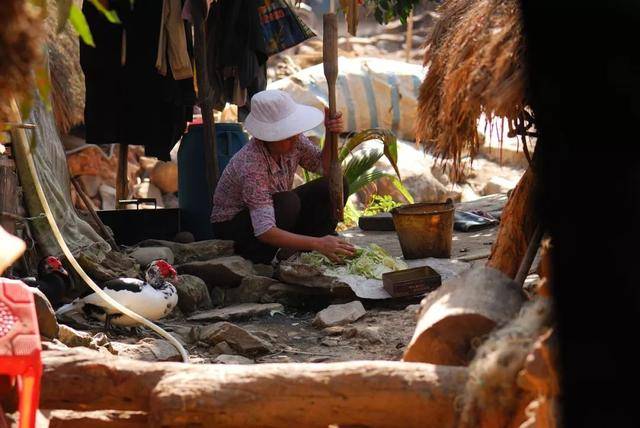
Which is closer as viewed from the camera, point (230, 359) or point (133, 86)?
point (230, 359)

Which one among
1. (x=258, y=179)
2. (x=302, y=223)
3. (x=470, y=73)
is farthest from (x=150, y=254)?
(x=470, y=73)

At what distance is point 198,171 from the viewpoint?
8.61 m

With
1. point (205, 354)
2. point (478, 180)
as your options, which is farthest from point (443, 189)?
point (205, 354)

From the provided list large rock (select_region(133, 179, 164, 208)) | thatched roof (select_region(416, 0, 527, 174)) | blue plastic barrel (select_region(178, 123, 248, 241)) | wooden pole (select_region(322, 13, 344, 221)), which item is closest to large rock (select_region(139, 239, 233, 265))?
wooden pole (select_region(322, 13, 344, 221))

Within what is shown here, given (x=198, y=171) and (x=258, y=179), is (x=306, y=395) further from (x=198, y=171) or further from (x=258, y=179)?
(x=198, y=171)

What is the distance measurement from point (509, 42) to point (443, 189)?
10285 mm

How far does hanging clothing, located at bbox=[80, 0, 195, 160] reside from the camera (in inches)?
331

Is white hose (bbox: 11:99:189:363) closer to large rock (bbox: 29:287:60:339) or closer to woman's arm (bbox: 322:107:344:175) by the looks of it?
large rock (bbox: 29:287:60:339)

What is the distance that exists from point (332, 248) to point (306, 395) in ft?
11.5

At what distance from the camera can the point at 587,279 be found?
9.41ft

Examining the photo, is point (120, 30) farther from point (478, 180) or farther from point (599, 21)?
point (478, 180)

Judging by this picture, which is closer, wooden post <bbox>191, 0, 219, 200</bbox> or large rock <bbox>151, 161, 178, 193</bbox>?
wooden post <bbox>191, 0, 219, 200</bbox>

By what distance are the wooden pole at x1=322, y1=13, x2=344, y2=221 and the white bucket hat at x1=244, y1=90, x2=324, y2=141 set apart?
0.19 m

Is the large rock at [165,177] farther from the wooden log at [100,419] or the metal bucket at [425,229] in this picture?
the wooden log at [100,419]
